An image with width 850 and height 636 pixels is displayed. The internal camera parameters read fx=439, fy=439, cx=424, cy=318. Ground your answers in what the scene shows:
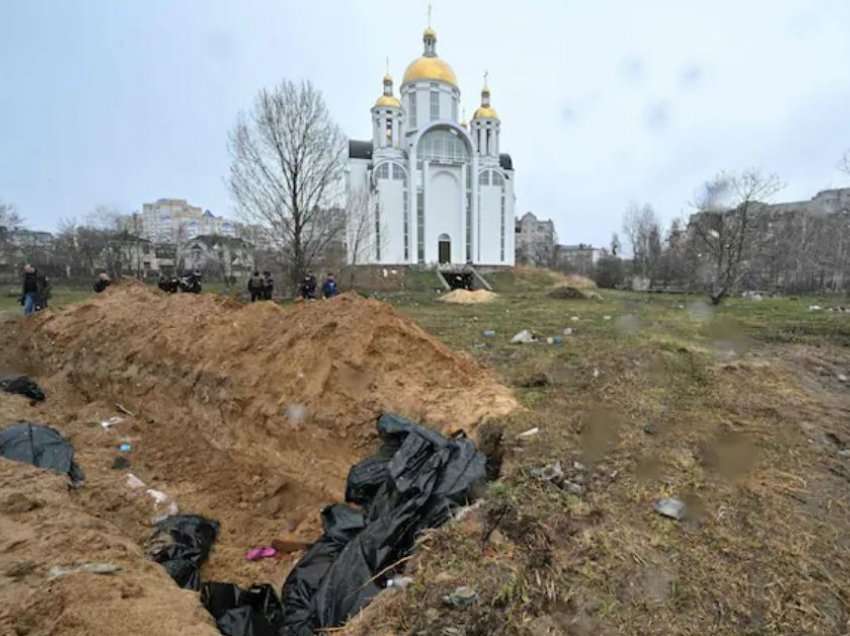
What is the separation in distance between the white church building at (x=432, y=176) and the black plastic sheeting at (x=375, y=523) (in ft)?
96.7

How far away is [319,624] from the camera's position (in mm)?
2545

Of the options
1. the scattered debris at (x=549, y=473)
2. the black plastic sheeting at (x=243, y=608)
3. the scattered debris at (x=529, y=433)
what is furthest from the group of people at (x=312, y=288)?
the scattered debris at (x=549, y=473)

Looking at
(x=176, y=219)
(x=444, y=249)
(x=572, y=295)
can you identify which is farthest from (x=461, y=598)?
(x=176, y=219)

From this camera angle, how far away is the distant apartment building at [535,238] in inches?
2650

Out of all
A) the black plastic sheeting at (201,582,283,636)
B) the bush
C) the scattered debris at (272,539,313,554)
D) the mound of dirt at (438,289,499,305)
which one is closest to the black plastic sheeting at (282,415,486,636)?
the black plastic sheeting at (201,582,283,636)

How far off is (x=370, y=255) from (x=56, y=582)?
101 ft

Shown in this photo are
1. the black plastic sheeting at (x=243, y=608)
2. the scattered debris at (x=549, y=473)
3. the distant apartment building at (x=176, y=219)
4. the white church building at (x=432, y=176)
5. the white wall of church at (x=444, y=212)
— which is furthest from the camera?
the distant apartment building at (x=176, y=219)

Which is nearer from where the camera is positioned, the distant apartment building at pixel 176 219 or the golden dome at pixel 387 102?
the golden dome at pixel 387 102

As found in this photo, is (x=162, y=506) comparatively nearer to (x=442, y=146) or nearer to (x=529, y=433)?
(x=529, y=433)

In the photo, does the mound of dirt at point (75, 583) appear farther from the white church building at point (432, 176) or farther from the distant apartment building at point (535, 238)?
the distant apartment building at point (535, 238)

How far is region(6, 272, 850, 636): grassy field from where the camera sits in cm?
195

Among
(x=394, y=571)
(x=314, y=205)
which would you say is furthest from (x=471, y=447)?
(x=314, y=205)

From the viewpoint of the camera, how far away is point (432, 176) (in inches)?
1367

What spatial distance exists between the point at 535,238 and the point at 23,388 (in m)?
83.1
